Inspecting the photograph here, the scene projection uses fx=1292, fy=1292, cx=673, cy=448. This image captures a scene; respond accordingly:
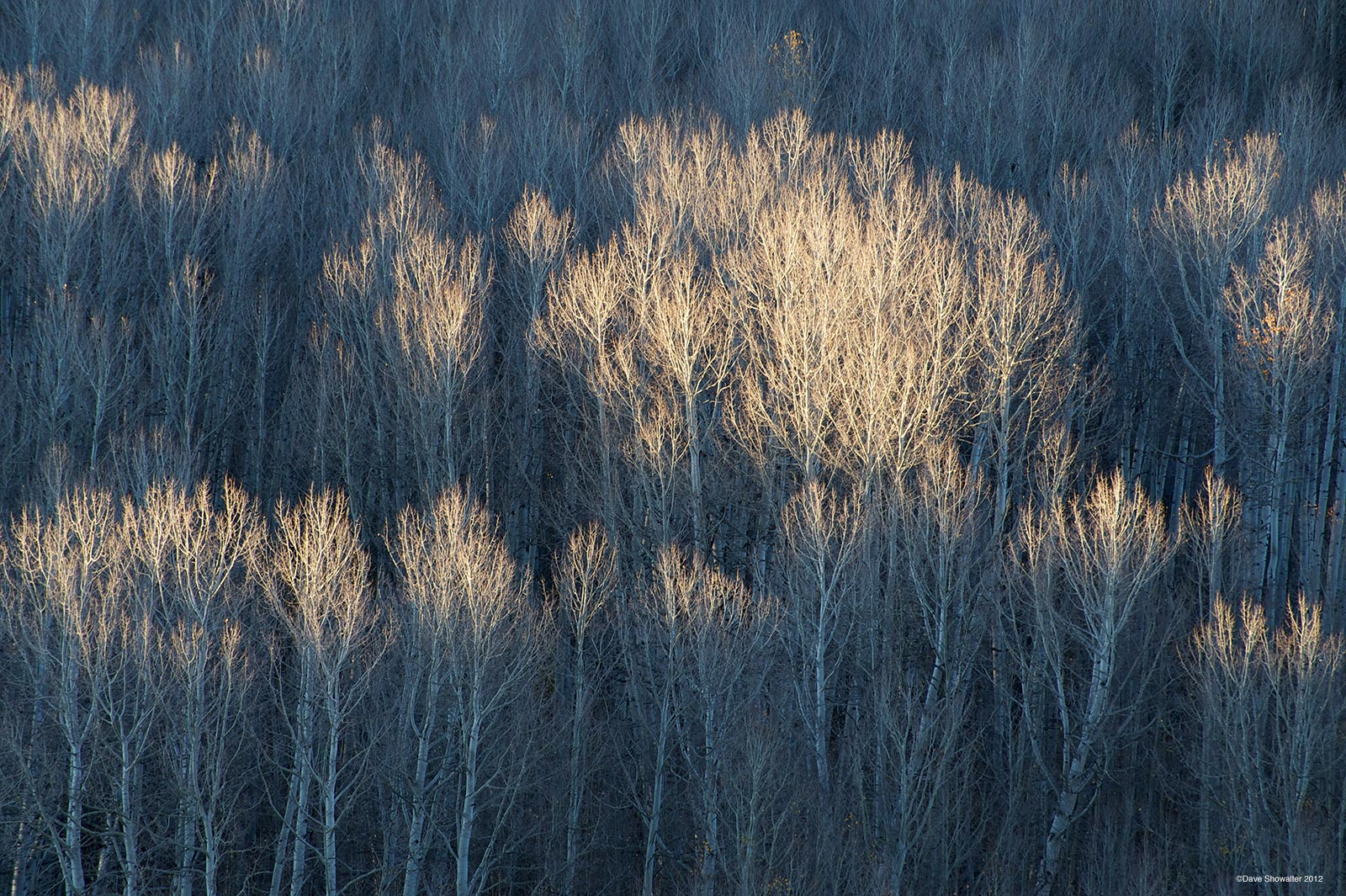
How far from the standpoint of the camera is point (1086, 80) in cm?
3903

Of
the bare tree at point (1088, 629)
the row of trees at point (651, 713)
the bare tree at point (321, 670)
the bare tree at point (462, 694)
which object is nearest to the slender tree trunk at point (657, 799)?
the row of trees at point (651, 713)

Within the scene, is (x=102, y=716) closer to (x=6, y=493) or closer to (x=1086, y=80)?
(x=6, y=493)

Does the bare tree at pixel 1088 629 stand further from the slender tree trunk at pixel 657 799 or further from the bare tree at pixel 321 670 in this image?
the bare tree at pixel 321 670

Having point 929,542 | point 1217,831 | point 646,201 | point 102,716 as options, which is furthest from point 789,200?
point 102,716

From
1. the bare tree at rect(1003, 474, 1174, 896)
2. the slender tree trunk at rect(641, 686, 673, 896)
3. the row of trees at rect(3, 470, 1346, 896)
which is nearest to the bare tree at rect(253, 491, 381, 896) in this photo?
the row of trees at rect(3, 470, 1346, 896)

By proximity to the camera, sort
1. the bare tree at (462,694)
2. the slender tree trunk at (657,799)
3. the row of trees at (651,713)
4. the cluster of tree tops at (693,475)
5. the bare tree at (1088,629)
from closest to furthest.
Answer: the row of trees at (651,713) < the cluster of tree tops at (693,475) < the bare tree at (462,694) < the bare tree at (1088,629) < the slender tree trunk at (657,799)

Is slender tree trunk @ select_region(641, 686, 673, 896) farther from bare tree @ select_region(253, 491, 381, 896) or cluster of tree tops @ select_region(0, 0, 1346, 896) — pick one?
bare tree @ select_region(253, 491, 381, 896)

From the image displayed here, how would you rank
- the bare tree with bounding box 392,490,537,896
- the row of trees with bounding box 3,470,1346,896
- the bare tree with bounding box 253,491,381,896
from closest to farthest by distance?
the row of trees with bounding box 3,470,1346,896 → the bare tree with bounding box 253,491,381,896 → the bare tree with bounding box 392,490,537,896

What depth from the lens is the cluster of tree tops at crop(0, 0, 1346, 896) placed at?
21.1 m

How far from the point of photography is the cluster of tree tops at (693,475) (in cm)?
2114

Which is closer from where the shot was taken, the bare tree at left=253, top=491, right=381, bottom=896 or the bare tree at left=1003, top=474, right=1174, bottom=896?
the bare tree at left=253, top=491, right=381, bottom=896

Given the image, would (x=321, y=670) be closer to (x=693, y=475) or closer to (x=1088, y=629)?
(x=693, y=475)

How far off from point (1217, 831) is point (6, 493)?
2562 cm

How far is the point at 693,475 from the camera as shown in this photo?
2734cm
